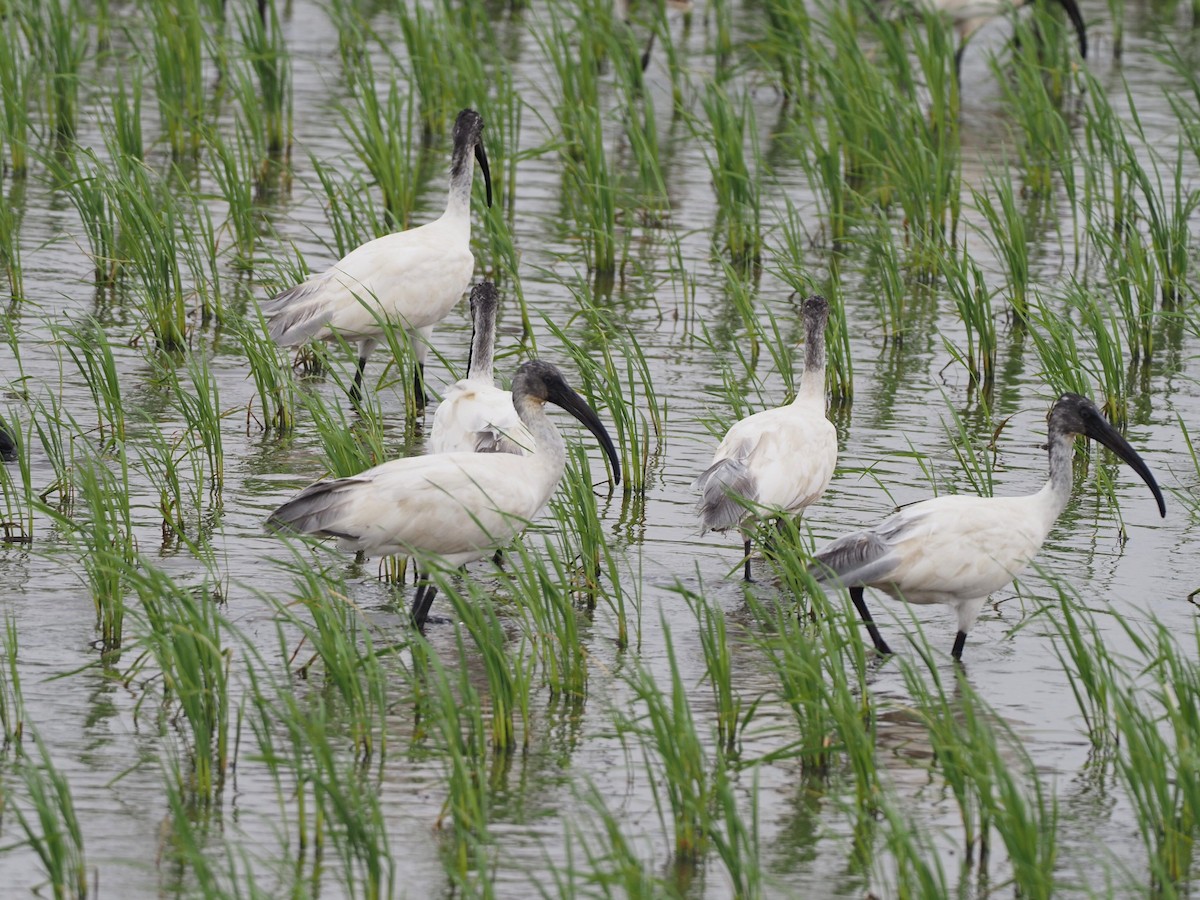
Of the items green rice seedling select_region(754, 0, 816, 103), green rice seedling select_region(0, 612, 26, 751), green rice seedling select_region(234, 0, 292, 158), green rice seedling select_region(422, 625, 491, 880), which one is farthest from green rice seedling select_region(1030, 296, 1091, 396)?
green rice seedling select_region(234, 0, 292, 158)

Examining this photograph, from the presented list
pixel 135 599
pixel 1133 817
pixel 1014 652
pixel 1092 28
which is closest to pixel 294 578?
pixel 135 599

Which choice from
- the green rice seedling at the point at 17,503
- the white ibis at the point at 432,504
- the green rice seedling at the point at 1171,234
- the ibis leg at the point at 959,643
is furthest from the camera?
the green rice seedling at the point at 1171,234

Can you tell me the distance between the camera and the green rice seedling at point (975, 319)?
9391 mm

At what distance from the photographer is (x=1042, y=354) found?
8.77m

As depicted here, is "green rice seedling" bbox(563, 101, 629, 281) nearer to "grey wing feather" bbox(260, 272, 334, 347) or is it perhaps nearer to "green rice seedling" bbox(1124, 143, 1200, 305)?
"grey wing feather" bbox(260, 272, 334, 347)

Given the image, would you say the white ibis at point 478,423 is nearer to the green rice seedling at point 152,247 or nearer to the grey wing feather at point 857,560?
the grey wing feather at point 857,560

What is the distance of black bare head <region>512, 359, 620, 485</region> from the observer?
7359mm

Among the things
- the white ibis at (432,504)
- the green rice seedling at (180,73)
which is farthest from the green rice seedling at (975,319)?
the green rice seedling at (180,73)

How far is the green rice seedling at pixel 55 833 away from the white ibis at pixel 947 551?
244 cm

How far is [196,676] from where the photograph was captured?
5.26 m

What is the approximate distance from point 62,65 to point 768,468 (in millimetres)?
7295

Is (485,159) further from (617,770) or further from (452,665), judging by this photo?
(617,770)

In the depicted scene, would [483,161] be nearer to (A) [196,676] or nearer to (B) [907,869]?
(A) [196,676]

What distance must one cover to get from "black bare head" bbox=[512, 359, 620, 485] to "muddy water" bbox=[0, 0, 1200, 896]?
0.65 metres
